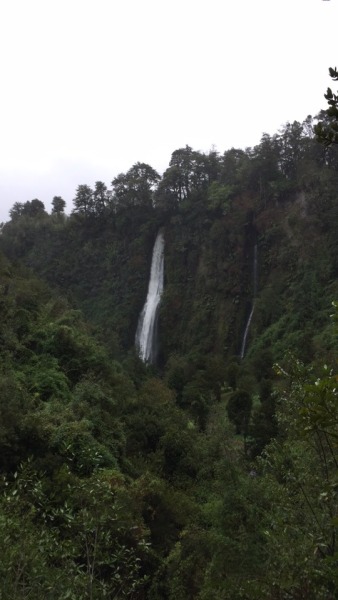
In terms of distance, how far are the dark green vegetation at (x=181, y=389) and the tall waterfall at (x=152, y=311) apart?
1.01 meters

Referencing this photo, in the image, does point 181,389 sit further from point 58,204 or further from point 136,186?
point 58,204

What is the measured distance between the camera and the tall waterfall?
4388cm

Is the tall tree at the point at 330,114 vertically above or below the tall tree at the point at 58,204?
below

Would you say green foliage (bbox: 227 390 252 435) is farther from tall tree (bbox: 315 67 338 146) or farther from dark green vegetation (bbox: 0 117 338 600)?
tall tree (bbox: 315 67 338 146)

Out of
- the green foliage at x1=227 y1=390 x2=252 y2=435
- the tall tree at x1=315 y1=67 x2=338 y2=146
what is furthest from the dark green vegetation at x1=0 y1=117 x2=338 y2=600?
the tall tree at x1=315 y1=67 x2=338 y2=146

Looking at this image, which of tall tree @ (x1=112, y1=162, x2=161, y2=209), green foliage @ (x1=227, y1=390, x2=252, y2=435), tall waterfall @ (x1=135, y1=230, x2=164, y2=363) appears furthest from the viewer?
tall tree @ (x1=112, y1=162, x2=161, y2=209)

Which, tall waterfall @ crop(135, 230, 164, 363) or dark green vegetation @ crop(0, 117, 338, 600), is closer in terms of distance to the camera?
dark green vegetation @ crop(0, 117, 338, 600)

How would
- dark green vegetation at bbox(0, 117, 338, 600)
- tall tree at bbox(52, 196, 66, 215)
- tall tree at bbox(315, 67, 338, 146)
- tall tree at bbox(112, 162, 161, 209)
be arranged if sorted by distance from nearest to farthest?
1. tall tree at bbox(315, 67, 338, 146)
2. dark green vegetation at bbox(0, 117, 338, 600)
3. tall tree at bbox(112, 162, 161, 209)
4. tall tree at bbox(52, 196, 66, 215)

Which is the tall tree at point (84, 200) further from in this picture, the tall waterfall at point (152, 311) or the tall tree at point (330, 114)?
the tall tree at point (330, 114)

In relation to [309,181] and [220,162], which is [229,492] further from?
[220,162]

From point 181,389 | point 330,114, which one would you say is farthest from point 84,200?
point 330,114

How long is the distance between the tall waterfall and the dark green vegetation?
1012 mm

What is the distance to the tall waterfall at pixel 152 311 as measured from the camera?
43875 mm

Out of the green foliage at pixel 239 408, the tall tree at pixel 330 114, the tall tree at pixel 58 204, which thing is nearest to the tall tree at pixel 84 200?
the tall tree at pixel 58 204
